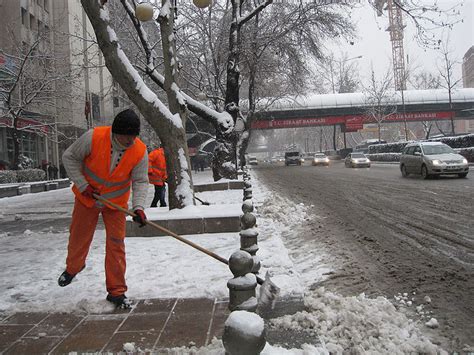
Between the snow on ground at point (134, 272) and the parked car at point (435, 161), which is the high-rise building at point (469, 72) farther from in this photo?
the snow on ground at point (134, 272)

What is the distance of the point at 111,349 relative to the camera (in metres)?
2.91

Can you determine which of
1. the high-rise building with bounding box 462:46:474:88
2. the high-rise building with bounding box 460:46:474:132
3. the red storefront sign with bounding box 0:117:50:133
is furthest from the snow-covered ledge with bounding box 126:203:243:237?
the high-rise building with bounding box 462:46:474:88

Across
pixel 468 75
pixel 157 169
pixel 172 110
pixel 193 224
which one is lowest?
pixel 193 224

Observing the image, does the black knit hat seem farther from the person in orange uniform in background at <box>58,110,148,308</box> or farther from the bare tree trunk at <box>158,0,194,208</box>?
the bare tree trunk at <box>158,0,194,208</box>

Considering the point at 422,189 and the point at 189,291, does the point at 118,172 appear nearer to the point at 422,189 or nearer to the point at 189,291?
the point at 189,291

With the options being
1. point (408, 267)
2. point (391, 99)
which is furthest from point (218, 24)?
point (391, 99)

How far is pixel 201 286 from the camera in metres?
4.19

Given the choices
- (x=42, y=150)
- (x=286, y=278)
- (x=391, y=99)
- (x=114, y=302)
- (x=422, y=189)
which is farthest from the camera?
(x=391, y=99)

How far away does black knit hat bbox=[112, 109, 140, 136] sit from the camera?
145 inches

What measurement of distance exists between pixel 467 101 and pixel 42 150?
44.1 meters

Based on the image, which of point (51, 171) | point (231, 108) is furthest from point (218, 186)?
point (51, 171)

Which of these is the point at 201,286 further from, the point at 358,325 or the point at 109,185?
the point at 358,325

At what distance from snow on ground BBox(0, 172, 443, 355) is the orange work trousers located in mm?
307

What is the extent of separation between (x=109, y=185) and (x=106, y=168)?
0.16 meters
